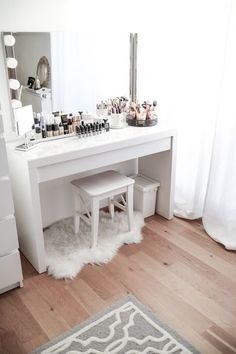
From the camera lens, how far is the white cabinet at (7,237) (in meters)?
1.66

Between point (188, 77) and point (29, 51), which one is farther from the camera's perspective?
point (188, 77)

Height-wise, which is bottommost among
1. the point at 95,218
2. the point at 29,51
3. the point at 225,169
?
the point at 95,218

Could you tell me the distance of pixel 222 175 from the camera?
7.78 feet

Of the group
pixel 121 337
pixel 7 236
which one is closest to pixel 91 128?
pixel 7 236

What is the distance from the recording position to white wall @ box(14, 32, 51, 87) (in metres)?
2.04

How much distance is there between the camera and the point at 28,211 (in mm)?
1974

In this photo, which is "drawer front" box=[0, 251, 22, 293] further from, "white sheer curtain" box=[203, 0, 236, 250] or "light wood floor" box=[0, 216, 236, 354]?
"white sheer curtain" box=[203, 0, 236, 250]

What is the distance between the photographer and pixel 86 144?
2076mm

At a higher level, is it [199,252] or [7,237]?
[7,237]

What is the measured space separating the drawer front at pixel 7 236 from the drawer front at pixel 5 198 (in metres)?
0.05

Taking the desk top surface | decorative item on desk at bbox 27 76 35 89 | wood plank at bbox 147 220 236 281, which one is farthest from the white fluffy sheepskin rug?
decorative item on desk at bbox 27 76 35 89

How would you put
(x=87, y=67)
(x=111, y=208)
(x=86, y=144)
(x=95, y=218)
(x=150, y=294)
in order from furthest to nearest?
(x=111, y=208) → (x=87, y=67) → (x=95, y=218) → (x=86, y=144) → (x=150, y=294)

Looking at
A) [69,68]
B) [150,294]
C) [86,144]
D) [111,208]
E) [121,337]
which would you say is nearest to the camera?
[121,337]

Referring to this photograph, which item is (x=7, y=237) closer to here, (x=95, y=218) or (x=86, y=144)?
(x=95, y=218)
